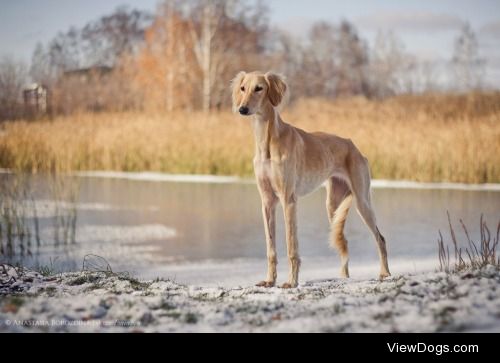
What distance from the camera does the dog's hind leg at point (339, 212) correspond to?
17.0 feet

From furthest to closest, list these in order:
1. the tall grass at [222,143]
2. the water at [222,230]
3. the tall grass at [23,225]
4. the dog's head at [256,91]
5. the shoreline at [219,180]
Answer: the tall grass at [222,143], the shoreline at [219,180], the tall grass at [23,225], the water at [222,230], the dog's head at [256,91]

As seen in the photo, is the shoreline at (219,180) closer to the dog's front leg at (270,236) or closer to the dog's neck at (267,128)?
the dog's front leg at (270,236)

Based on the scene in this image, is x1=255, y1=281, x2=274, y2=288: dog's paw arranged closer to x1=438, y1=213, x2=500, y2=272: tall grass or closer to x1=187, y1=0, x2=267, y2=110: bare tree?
x1=438, y1=213, x2=500, y2=272: tall grass

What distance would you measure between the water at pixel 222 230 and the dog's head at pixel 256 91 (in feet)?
5.79

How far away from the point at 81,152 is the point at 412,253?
854 centimetres

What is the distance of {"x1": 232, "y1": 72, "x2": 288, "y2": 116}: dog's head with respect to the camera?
169 inches

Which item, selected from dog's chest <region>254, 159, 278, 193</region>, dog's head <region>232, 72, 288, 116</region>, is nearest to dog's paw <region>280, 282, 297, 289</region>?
dog's chest <region>254, 159, 278, 193</region>

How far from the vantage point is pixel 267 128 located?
174 inches

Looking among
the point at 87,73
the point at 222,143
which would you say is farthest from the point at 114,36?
the point at 222,143
